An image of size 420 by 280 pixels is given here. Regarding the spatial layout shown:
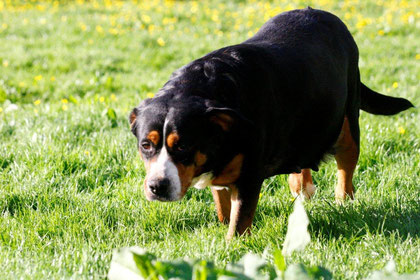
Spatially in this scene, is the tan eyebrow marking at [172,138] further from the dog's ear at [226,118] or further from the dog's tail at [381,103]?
the dog's tail at [381,103]

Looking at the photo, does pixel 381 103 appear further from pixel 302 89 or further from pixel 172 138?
pixel 172 138

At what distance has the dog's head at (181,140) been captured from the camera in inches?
109

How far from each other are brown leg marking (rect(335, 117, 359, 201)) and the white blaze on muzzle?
1.27 m

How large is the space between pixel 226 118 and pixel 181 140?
0.24 meters

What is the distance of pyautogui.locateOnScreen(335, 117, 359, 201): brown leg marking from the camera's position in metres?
Result: 3.73

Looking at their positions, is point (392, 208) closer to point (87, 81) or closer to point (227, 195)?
point (227, 195)

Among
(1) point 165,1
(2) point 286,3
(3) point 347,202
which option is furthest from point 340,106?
(1) point 165,1

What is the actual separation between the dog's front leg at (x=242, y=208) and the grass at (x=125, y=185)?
0.27 feet

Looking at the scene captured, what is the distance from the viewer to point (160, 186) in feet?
9.07

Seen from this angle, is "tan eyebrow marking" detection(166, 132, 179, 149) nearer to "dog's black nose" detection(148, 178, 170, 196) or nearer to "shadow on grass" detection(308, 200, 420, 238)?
"dog's black nose" detection(148, 178, 170, 196)

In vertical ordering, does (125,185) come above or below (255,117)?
below

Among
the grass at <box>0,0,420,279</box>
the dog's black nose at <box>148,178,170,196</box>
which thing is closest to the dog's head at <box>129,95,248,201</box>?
the dog's black nose at <box>148,178,170,196</box>

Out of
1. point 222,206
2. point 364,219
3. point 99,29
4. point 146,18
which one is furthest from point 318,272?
point 146,18

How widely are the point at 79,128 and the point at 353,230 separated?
8.34ft
